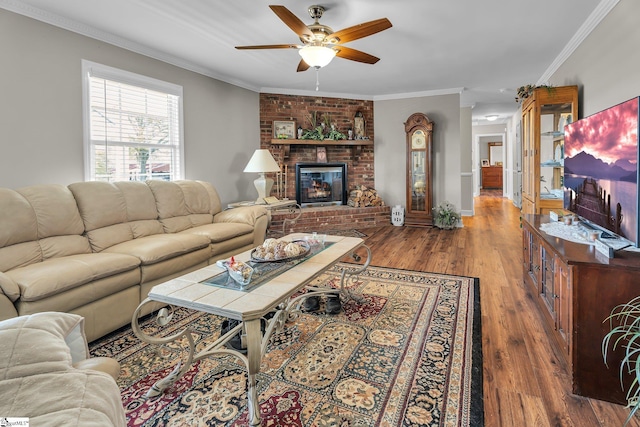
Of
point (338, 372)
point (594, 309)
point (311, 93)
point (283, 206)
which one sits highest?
point (311, 93)

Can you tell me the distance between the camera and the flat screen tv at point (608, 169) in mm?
1723

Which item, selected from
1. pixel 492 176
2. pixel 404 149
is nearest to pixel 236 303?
pixel 404 149

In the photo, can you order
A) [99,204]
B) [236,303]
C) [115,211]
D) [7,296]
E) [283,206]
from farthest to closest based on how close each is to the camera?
1. [283,206]
2. [115,211]
3. [99,204]
4. [7,296]
5. [236,303]

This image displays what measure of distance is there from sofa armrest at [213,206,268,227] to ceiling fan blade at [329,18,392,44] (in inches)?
80.2

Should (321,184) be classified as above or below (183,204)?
above

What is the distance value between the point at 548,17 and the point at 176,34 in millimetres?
3521

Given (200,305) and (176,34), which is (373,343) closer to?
(200,305)

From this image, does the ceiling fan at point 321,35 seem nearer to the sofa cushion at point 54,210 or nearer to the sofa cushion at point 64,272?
the sofa cushion at point 64,272

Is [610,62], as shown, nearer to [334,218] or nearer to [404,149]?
[404,149]

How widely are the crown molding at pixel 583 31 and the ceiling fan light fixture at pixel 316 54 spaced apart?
7.47 ft

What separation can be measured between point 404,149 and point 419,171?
1.75 ft

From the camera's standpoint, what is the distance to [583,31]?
332 centimetres

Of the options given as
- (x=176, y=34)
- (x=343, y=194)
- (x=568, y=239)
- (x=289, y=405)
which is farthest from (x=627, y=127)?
(x=343, y=194)

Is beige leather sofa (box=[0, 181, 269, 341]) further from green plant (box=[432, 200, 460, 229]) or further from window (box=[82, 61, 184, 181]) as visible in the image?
green plant (box=[432, 200, 460, 229])
